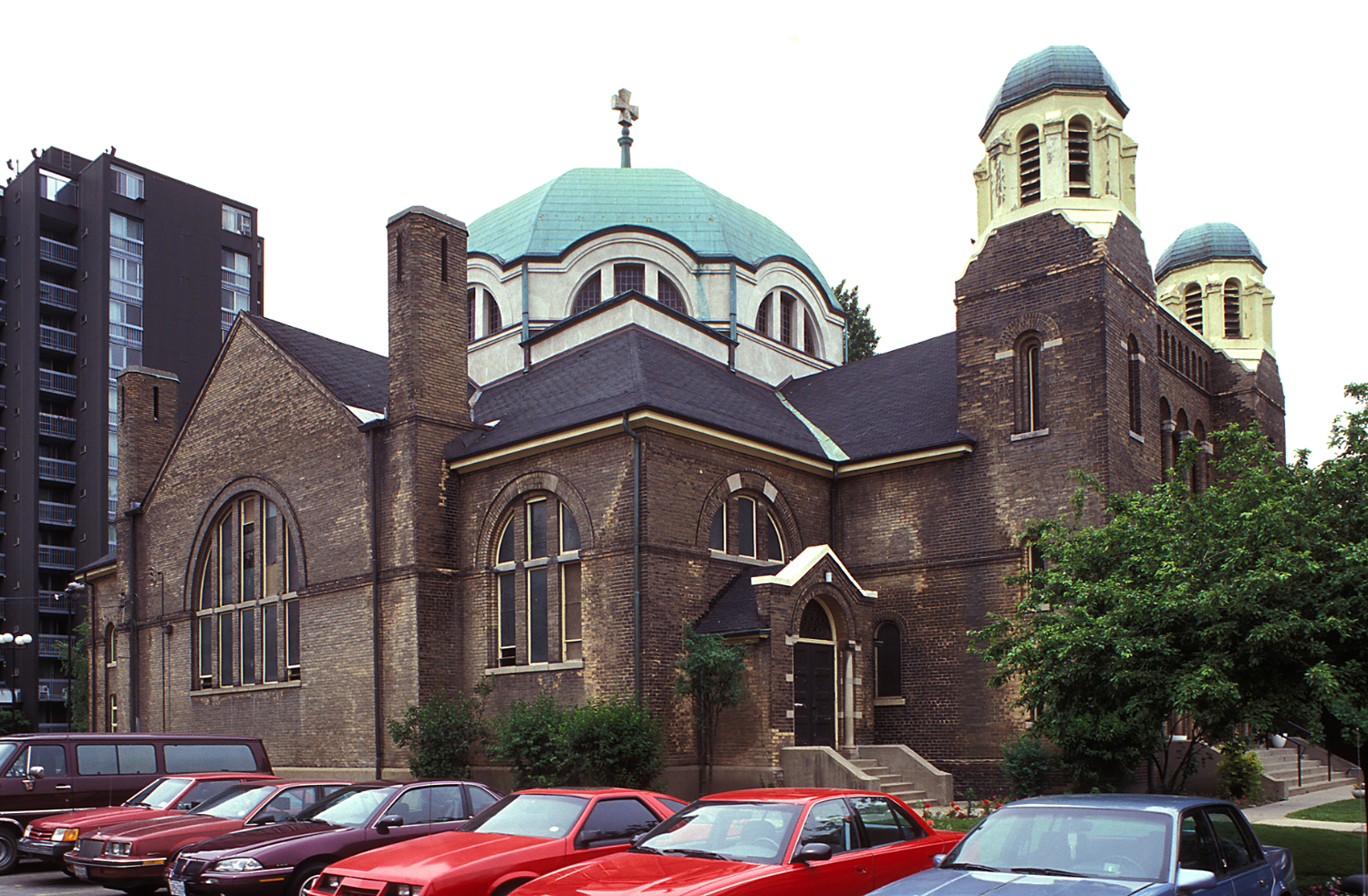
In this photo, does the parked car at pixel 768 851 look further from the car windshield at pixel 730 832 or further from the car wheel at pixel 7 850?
the car wheel at pixel 7 850

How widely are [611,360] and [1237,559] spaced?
15585mm

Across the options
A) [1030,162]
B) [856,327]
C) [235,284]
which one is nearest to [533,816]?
[1030,162]

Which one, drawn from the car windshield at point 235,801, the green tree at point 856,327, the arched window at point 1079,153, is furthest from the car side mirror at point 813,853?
the green tree at point 856,327

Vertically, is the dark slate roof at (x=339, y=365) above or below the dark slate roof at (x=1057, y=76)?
below

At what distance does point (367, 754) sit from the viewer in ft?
77.2

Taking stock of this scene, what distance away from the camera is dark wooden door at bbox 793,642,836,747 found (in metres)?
21.4

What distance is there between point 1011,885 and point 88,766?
14.9m

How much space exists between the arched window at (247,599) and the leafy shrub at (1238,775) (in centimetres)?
1876

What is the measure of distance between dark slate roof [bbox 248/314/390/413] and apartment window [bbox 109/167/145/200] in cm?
4667

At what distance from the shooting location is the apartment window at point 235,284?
241 feet

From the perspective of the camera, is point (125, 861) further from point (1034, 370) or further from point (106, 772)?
point (1034, 370)

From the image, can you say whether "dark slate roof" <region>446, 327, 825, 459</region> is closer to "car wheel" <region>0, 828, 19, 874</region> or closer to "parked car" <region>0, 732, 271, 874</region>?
"parked car" <region>0, 732, 271, 874</region>

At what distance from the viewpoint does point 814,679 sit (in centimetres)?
2181

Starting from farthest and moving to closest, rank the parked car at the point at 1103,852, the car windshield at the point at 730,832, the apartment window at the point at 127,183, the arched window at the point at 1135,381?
the apartment window at the point at 127,183 < the arched window at the point at 1135,381 < the car windshield at the point at 730,832 < the parked car at the point at 1103,852
